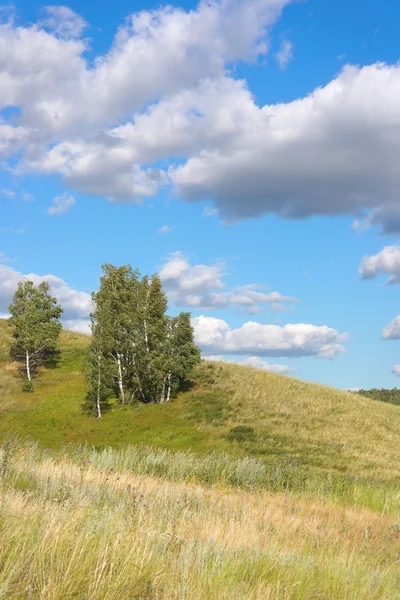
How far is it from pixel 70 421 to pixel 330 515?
40332 millimetres

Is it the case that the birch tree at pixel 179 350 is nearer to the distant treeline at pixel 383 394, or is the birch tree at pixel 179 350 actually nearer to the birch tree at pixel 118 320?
the birch tree at pixel 118 320

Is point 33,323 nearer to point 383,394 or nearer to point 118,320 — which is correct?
point 118,320

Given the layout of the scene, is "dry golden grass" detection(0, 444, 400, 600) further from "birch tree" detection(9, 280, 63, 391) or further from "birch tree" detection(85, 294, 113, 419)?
"birch tree" detection(9, 280, 63, 391)

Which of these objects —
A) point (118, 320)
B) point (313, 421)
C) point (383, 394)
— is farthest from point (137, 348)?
point (383, 394)

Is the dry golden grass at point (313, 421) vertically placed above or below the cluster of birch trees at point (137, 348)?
below

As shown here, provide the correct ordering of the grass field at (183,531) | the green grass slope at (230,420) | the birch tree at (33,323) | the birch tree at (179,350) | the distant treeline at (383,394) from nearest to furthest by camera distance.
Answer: the grass field at (183,531)
the green grass slope at (230,420)
the birch tree at (179,350)
the birch tree at (33,323)
the distant treeline at (383,394)

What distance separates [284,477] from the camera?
15.2 metres

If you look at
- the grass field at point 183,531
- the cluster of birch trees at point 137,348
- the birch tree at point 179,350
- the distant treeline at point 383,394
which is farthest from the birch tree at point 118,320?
the distant treeline at point 383,394

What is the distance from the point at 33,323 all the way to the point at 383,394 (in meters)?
90.3

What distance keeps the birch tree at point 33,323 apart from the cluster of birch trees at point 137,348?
7.87 metres

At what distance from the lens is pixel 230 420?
149 feet

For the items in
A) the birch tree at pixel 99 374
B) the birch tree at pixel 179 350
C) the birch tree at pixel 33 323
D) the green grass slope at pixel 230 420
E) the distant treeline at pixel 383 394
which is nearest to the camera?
the green grass slope at pixel 230 420

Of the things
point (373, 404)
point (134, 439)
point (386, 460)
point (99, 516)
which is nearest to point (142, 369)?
point (134, 439)

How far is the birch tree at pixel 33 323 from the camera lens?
56531mm
